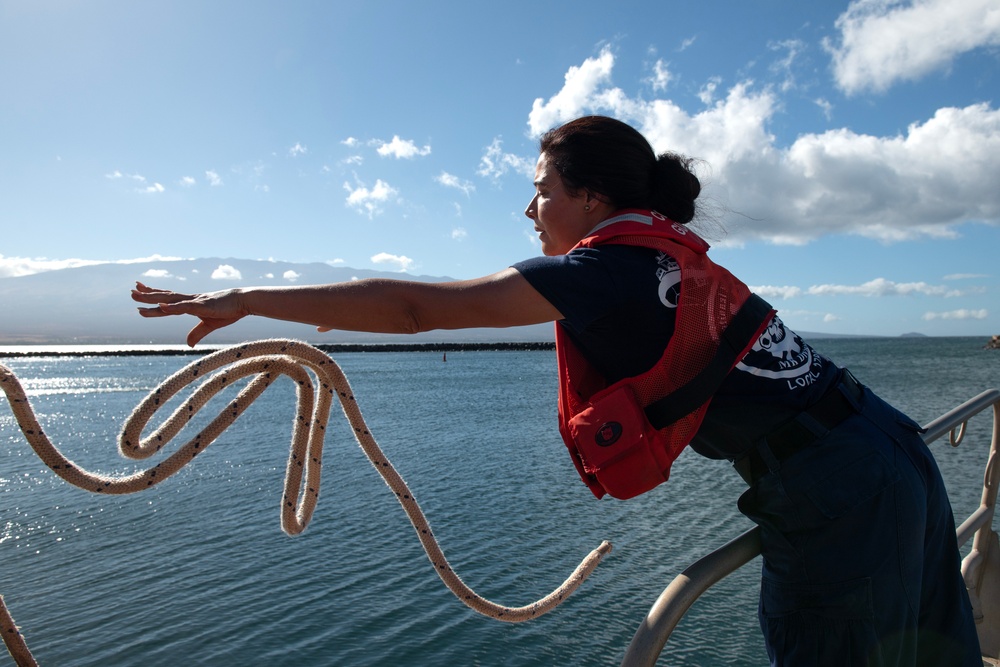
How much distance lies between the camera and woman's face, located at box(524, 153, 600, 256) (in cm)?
175

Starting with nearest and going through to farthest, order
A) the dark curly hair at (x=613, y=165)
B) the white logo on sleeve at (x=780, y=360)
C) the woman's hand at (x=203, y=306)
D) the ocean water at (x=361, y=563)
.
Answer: the woman's hand at (x=203, y=306) < the white logo on sleeve at (x=780, y=360) < the dark curly hair at (x=613, y=165) < the ocean water at (x=361, y=563)

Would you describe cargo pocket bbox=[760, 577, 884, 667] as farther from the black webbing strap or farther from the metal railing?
the black webbing strap

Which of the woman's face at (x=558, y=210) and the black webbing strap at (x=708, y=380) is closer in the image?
the black webbing strap at (x=708, y=380)

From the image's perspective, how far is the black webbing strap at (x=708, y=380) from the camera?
151 centimetres

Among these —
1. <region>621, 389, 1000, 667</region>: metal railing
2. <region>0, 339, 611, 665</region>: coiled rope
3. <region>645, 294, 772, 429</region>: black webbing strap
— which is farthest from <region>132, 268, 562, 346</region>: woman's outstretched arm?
<region>621, 389, 1000, 667</region>: metal railing

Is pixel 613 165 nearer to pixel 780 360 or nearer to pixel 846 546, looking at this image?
pixel 780 360

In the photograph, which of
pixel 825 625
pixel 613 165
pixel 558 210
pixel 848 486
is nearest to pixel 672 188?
pixel 613 165

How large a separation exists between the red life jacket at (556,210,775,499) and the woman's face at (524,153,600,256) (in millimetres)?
145

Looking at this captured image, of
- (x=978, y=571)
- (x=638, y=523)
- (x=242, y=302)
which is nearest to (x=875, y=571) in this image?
(x=242, y=302)

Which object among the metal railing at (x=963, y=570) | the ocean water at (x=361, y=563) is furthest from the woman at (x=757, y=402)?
the ocean water at (x=361, y=563)

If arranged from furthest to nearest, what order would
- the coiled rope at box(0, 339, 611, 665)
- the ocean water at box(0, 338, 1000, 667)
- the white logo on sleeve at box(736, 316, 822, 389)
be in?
the ocean water at box(0, 338, 1000, 667) < the white logo on sleeve at box(736, 316, 822, 389) < the coiled rope at box(0, 339, 611, 665)

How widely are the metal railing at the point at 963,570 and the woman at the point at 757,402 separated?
0.13 metres

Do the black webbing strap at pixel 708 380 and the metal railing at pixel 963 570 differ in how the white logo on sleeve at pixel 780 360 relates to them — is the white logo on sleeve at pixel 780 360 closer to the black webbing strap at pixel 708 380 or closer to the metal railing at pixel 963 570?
the black webbing strap at pixel 708 380

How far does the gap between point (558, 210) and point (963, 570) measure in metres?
2.71
